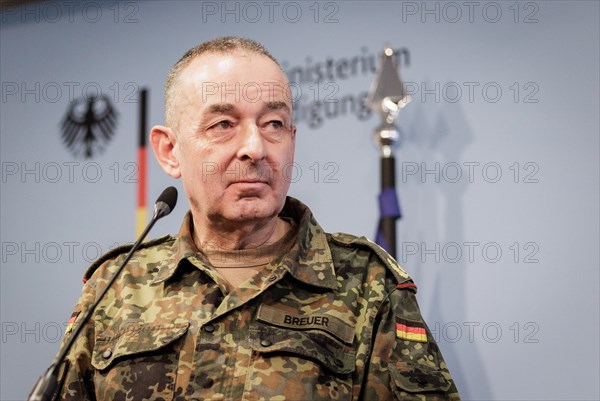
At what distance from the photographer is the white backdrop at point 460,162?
1.66m

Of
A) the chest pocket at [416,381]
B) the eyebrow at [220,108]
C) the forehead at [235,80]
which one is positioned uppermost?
the forehead at [235,80]

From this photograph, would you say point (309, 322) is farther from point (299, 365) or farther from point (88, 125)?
point (88, 125)

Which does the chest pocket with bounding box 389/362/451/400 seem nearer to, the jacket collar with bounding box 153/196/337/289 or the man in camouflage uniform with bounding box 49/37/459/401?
the man in camouflage uniform with bounding box 49/37/459/401

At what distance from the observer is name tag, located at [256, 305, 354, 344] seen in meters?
1.15

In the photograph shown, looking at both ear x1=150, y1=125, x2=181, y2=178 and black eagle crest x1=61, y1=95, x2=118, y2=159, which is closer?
ear x1=150, y1=125, x2=181, y2=178

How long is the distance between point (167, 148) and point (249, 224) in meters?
0.23

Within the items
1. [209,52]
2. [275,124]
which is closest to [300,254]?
[275,124]

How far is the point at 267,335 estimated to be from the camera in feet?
3.77

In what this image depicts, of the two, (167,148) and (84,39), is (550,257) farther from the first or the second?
(84,39)

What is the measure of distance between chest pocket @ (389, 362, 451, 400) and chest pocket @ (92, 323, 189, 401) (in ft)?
1.09

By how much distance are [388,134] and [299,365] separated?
843mm

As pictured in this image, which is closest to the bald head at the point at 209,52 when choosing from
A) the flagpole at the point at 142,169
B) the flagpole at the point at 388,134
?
the flagpole at the point at 388,134

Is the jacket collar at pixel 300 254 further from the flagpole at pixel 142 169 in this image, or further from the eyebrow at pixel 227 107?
the flagpole at pixel 142 169

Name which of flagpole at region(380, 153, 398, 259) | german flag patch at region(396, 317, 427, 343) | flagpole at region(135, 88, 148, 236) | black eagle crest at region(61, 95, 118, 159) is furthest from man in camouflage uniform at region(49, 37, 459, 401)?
black eagle crest at region(61, 95, 118, 159)
